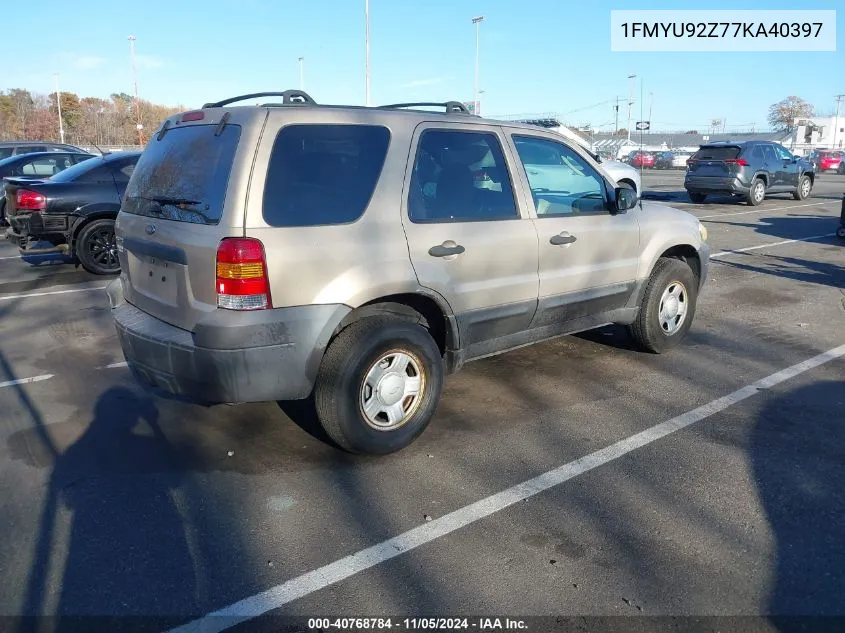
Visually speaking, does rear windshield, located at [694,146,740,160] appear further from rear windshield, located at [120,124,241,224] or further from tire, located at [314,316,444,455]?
rear windshield, located at [120,124,241,224]

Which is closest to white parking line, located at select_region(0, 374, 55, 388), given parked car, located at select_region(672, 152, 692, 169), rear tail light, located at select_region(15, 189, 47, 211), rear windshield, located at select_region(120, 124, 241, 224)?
rear windshield, located at select_region(120, 124, 241, 224)

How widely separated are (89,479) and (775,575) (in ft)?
11.0

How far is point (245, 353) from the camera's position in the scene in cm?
350

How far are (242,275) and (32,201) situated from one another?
23.8 ft

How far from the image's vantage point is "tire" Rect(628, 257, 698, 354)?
5.61m

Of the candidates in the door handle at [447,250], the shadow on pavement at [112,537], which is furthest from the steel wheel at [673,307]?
the shadow on pavement at [112,537]

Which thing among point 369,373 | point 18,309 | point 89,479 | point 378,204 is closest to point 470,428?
point 369,373

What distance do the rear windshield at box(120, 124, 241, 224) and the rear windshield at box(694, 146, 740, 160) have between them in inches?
688

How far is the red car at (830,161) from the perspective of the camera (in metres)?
44.4

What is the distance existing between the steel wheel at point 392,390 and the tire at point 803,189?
1982 cm

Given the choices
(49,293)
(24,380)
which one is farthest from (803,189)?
(24,380)

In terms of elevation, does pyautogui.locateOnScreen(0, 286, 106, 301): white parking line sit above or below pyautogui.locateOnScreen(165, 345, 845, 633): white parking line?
above

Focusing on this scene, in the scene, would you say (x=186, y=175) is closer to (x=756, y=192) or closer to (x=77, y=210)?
(x=77, y=210)

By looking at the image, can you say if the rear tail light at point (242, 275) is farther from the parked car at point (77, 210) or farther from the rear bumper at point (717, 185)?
the rear bumper at point (717, 185)
